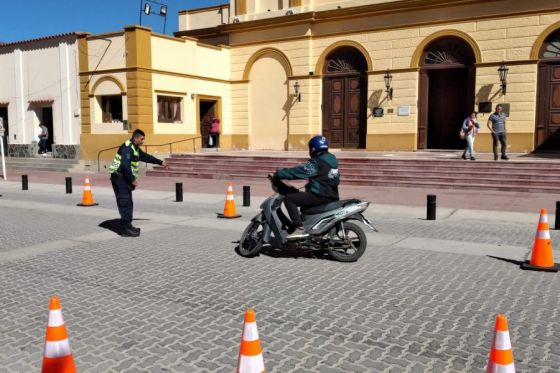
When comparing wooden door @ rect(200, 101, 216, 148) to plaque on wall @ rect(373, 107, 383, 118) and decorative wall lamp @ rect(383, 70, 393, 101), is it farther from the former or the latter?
decorative wall lamp @ rect(383, 70, 393, 101)

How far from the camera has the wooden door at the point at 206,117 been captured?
28688mm

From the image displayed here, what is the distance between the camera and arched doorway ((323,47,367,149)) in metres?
25.5

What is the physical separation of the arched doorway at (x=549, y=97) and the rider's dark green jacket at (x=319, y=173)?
1803 cm

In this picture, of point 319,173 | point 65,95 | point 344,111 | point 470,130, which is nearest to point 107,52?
point 65,95

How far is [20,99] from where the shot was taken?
28.7 meters

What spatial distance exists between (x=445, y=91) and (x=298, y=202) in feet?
63.9

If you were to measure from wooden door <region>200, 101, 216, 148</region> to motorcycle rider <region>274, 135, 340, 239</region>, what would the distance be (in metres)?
22.1

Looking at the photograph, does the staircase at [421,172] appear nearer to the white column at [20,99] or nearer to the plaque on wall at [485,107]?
the plaque on wall at [485,107]

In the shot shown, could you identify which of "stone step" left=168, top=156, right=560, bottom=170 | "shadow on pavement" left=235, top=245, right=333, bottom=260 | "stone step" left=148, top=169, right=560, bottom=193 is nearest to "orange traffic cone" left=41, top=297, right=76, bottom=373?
"shadow on pavement" left=235, top=245, right=333, bottom=260

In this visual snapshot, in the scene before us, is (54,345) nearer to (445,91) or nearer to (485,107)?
(485,107)

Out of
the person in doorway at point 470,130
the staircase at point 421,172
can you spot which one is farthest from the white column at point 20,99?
the person in doorway at point 470,130

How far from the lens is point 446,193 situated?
15172 mm

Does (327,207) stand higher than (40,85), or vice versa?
(40,85)

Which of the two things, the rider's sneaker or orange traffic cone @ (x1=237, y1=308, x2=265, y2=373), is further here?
the rider's sneaker
